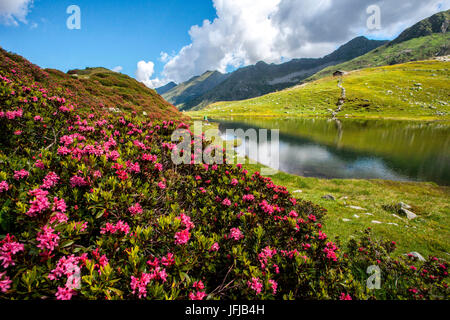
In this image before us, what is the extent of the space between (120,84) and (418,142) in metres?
62.0

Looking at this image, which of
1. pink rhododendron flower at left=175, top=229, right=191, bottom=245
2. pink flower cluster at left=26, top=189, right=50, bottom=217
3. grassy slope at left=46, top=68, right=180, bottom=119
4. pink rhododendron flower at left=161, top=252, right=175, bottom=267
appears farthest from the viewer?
grassy slope at left=46, top=68, right=180, bottom=119

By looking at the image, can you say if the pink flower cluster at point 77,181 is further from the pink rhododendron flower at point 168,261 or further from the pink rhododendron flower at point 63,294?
the pink rhododendron flower at point 168,261

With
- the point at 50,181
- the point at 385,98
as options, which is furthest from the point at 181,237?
the point at 385,98

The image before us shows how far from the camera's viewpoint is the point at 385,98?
99.9 meters

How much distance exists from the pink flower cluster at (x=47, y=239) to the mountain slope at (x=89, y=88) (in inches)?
448

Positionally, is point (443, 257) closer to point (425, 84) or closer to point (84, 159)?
point (84, 159)

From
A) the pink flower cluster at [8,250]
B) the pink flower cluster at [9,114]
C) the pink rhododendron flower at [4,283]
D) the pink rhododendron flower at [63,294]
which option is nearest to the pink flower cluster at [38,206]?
the pink flower cluster at [8,250]

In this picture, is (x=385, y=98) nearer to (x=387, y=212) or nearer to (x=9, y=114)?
(x=387, y=212)

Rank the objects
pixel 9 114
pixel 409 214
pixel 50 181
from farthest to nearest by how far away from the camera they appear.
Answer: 1. pixel 409 214
2. pixel 9 114
3. pixel 50 181

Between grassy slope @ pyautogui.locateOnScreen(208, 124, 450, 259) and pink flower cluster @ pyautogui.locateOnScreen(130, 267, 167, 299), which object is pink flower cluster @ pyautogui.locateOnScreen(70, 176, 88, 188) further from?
grassy slope @ pyautogui.locateOnScreen(208, 124, 450, 259)

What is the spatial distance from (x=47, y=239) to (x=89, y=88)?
2812cm

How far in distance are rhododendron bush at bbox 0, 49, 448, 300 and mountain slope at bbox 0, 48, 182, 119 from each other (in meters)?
9.60

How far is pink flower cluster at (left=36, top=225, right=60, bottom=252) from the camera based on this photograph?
1984mm

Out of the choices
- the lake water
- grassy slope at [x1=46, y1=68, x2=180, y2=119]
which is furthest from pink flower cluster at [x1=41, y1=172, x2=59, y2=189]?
grassy slope at [x1=46, y1=68, x2=180, y2=119]
